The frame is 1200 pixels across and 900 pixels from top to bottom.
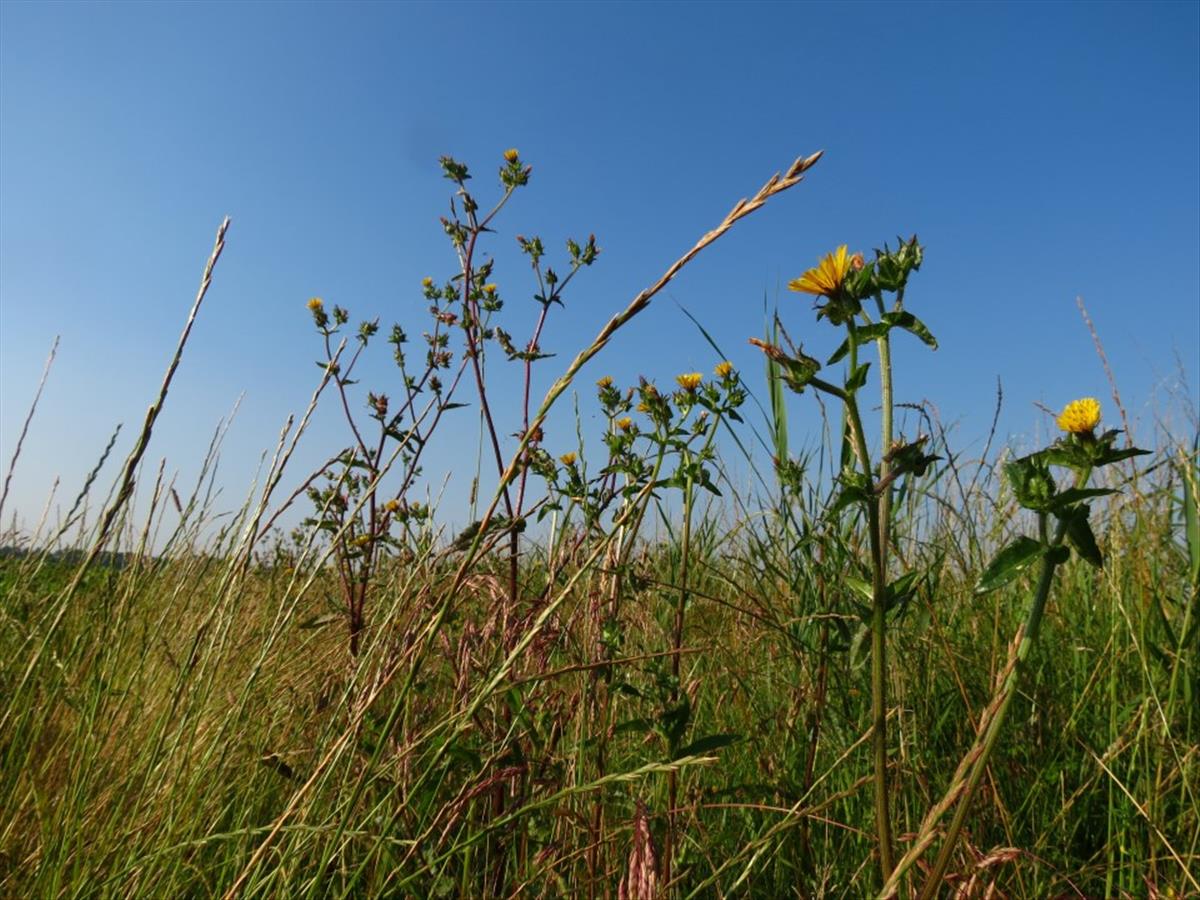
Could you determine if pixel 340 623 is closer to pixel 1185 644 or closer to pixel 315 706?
pixel 315 706

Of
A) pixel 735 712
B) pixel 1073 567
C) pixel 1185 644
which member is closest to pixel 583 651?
pixel 735 712

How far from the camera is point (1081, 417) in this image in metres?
0.94

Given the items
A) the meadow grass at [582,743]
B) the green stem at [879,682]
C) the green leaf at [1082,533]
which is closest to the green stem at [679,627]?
the meadow grass at [582,743]

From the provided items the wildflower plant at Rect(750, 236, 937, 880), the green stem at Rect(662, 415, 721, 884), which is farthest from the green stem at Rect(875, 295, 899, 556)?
the green stem at Rect(662, 415, 721, 884)

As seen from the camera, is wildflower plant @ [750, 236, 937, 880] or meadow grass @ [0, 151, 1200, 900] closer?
wildflower plant @ [750, 236, 937, 880]

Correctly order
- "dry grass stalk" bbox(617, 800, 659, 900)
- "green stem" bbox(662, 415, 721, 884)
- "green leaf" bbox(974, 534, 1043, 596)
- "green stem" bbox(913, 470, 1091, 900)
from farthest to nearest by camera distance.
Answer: "green stem" bbox(662, 415, 721, 884)
"dry grass stalk" bbox(617, 800, 659, 900)
"green leaf" bbox(974, 534, 1043, 596)
"green stem" bbox(913, 470, 1091, 900)

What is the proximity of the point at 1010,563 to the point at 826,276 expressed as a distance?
40cm

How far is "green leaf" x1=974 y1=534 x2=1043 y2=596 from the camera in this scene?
2.88 ft

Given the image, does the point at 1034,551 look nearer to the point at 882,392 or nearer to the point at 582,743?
the point at 882,392

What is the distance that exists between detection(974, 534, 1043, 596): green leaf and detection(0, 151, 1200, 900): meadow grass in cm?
15

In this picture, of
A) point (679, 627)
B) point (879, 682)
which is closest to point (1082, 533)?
point (879, 682)

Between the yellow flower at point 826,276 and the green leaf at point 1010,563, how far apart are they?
375 mm

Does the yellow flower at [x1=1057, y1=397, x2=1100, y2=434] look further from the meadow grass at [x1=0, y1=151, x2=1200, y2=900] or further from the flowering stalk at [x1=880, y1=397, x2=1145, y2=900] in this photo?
the meadow grass at [x1=0, y1=151, x2=1200, y2=900]

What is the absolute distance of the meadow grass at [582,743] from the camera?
4.00ft
